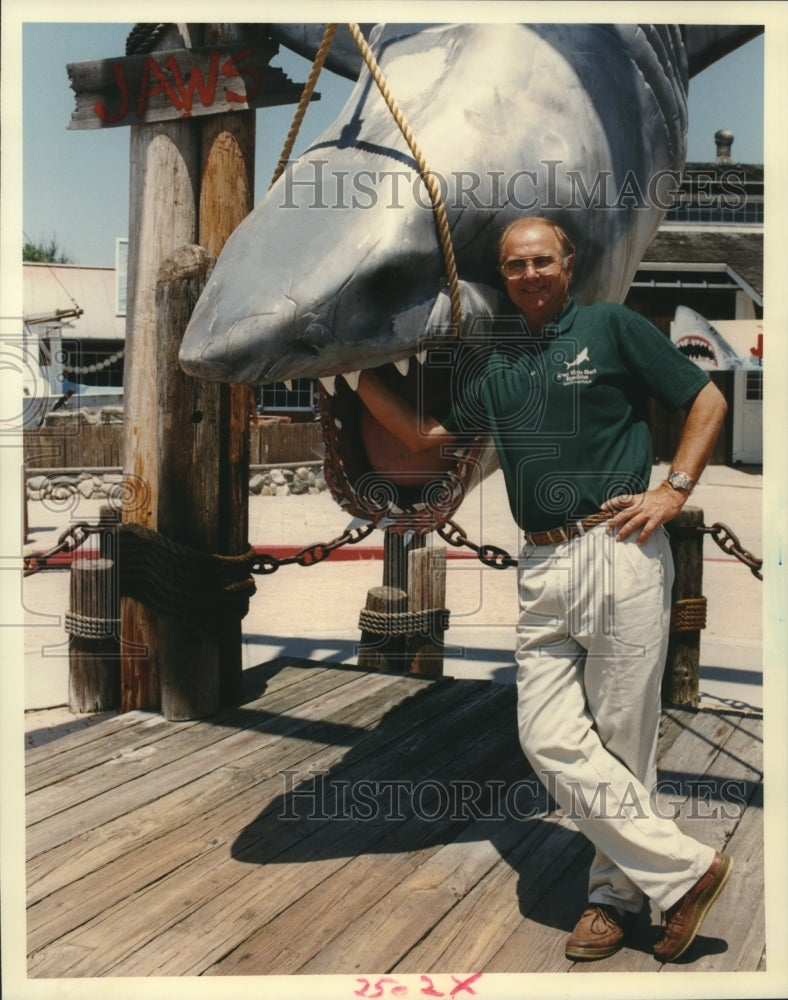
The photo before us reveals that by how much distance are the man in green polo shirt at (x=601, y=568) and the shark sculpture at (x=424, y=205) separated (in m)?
0.25

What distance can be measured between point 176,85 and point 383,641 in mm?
2667

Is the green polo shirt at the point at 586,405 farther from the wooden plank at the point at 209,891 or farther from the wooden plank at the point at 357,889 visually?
the wooden plank at the point at 209,891

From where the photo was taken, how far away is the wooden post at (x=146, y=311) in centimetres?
410

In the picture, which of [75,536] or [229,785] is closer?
[229,785]

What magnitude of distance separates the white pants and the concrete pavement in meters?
1.23

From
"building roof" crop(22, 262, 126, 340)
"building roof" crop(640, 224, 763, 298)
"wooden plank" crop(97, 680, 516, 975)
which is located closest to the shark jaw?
"wooden plank" crop(97, 680, 516, 975)

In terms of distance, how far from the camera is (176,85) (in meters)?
4.01

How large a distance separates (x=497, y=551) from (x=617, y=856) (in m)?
1.89

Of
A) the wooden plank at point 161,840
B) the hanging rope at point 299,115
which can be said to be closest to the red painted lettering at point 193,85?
the hanging rope at point 299,115

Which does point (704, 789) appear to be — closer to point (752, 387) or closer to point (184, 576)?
point (184, 576)

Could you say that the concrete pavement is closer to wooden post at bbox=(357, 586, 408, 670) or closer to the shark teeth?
wooden post at bbox=(357, 586, 408, 670)

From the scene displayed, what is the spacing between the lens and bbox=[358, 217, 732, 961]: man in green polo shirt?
7.91 feet

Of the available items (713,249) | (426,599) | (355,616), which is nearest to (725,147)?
(713,249)

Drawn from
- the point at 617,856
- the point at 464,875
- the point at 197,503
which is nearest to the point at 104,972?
the point at 464,875
